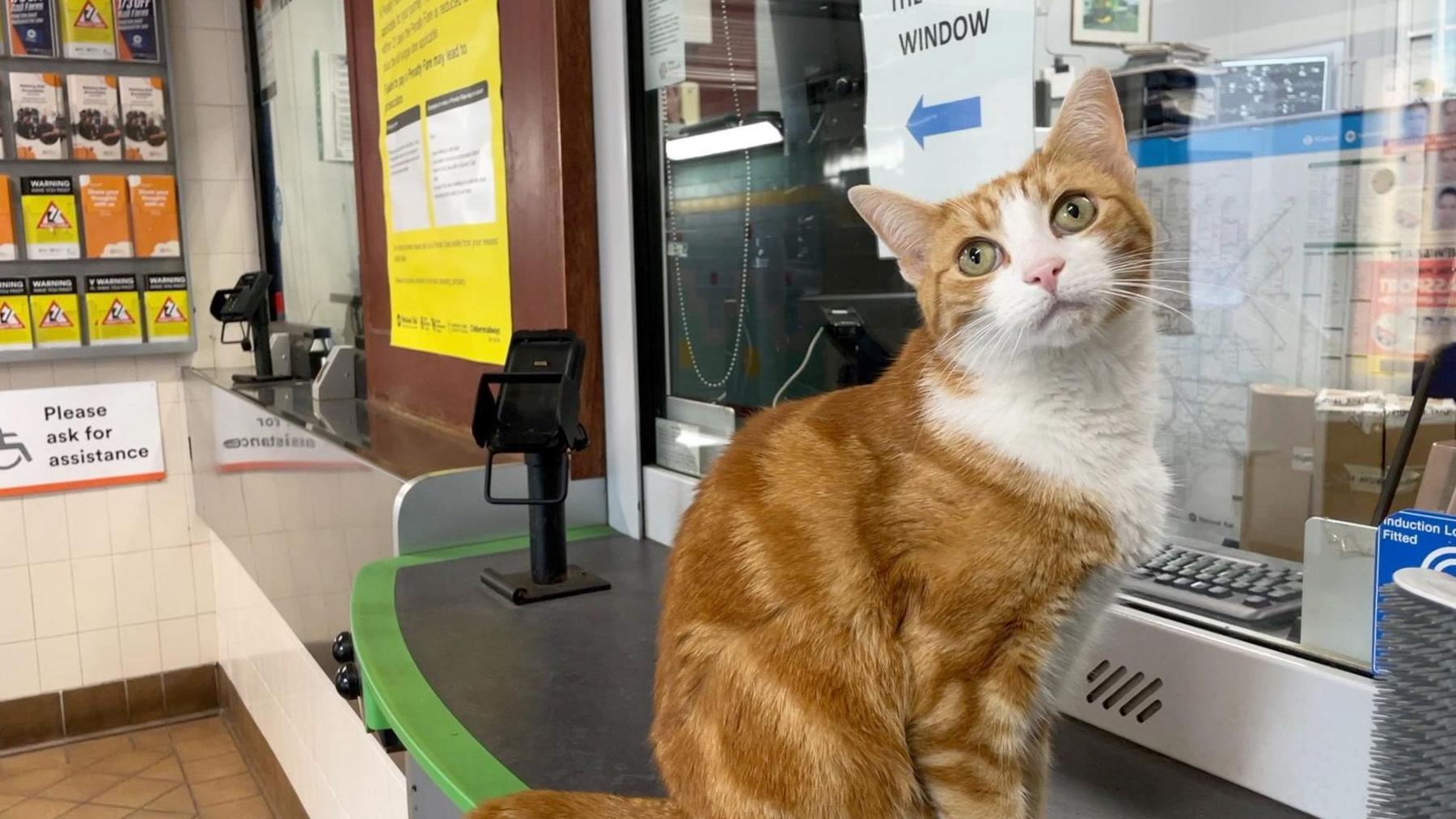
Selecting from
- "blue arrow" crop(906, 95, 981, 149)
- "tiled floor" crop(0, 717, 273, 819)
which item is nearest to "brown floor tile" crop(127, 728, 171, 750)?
"tiled floor" crop(0, 717, 273, 819)

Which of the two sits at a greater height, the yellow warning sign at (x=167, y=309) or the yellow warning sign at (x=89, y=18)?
the yellow warning sign at (x=89, y=18)

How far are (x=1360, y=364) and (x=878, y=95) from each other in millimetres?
598

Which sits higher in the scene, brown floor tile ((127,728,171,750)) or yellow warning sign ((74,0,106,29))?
yellow warning sign ((74,0,106,29))

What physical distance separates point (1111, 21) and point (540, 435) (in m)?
0.76

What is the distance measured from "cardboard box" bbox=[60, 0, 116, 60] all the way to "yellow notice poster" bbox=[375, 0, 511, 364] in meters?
1.53

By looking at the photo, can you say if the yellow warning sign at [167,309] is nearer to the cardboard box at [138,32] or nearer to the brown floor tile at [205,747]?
the cardboard box at [138,32]

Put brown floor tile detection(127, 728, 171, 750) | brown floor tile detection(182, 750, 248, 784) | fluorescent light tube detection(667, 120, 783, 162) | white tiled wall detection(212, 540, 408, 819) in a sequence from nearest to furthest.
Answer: fluorescent light tube detection(667, 120, 783, 162)
white tiled wall detection(212, 540, 408, 819)
brown floor tile detection(182, 750, 248, 784)
brown floor tile detection(127, 728, 171, 750)

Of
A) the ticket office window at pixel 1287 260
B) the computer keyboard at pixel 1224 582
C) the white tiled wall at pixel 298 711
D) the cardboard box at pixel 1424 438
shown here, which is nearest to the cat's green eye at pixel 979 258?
the ticket office window at pixel 1287 260

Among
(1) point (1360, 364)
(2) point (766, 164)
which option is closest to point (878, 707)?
(1) point (1360, 364)

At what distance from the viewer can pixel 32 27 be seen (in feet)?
10.0

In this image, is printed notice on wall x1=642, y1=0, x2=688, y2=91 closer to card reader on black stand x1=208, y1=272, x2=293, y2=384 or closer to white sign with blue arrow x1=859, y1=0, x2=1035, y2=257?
white sign with blue arrow x1=859, y1=0, x2=1035, y2=257

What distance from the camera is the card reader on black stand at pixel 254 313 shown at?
2.74 m

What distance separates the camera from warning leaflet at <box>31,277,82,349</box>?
123 inches

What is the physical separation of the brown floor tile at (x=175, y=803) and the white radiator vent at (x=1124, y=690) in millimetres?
2737
